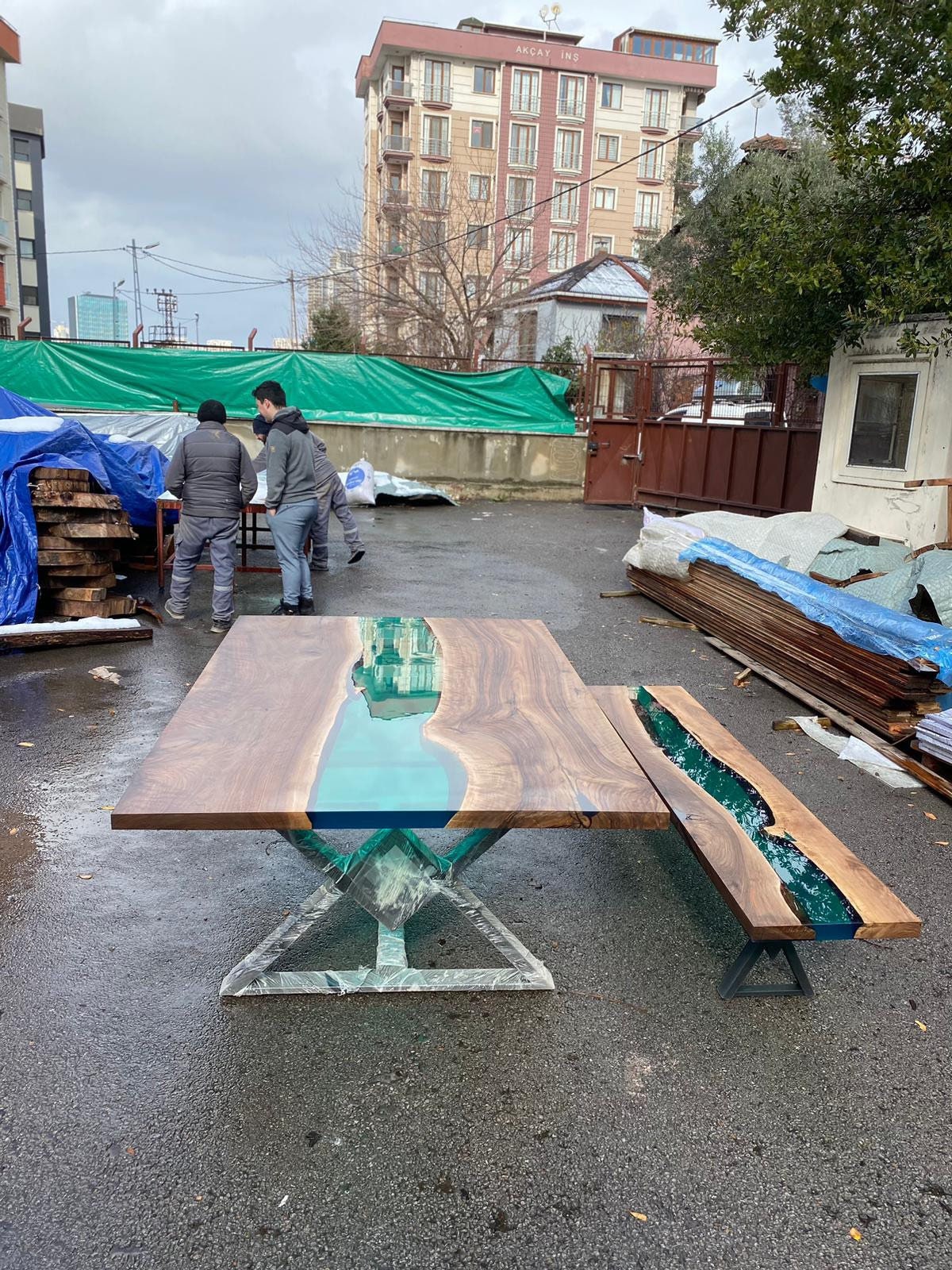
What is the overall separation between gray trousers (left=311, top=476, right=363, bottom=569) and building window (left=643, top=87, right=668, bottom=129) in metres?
55.2

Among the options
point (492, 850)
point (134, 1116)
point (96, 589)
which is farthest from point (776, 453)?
point (134, 1116)

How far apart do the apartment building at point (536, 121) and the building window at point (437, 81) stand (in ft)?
0.20

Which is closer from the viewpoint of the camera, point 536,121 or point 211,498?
point 211,498

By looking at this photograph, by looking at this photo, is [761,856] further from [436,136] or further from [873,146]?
[436,136]

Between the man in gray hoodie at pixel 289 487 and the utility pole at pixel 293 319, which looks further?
the utility pole at pixel 293 319

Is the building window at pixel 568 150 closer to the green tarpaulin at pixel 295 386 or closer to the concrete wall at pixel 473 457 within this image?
the green tarpaulin at pixel 295 386

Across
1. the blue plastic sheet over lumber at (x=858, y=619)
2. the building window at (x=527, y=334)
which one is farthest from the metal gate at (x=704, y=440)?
the building window at (x=527, y=334)

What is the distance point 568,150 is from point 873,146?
53.3 m

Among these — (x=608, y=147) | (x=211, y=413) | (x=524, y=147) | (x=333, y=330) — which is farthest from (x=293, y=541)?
(x=608, y=147)

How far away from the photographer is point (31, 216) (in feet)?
169

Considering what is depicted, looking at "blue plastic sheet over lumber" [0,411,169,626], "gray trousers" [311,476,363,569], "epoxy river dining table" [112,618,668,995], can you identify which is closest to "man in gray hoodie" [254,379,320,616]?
"blue plastic sheet over lumber" [0,411,169,626]

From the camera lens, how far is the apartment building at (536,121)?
50.5 m

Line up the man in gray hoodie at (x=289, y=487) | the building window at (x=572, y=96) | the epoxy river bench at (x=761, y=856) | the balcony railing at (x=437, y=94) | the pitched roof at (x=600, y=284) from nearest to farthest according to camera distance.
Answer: the epoxy river bench at (x=761, y=856) < the man in gray hoodie at (x=289, y=487) < the pitched roof at (x=600, y=284) < the balcony railing at (x=437, y=94) < the building window at (x=572, y=96)

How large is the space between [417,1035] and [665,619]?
19.8 ft
